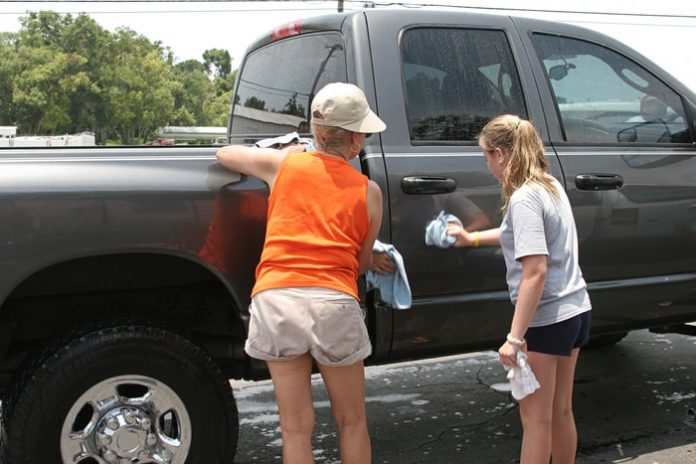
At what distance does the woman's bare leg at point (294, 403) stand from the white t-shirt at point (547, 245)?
0.85m

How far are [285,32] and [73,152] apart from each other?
1.43 metres

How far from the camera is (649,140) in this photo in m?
3.89

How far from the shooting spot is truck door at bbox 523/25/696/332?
354 cm

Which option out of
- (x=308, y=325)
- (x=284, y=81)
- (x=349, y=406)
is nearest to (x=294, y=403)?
(x=349, y=406)

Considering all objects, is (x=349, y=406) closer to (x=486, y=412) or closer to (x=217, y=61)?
(x=486, y=412)

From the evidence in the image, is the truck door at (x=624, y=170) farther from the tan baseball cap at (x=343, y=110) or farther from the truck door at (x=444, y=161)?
the tan baseball cap at (x=343, y=110)

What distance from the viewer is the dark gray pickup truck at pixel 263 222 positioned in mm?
2672

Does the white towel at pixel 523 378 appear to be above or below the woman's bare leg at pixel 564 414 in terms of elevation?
above

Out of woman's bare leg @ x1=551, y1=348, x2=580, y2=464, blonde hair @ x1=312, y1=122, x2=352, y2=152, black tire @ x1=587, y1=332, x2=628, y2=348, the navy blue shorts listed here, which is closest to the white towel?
the navy blue shorts

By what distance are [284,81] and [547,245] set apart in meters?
1.68

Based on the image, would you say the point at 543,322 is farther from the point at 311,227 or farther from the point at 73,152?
the point at 73,152

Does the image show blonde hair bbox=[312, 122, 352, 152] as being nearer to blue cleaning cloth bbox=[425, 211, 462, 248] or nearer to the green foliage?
blue cleaning cloth bbox=[425, 211, 462, 248]

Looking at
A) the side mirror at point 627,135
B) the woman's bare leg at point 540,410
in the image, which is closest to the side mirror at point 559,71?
the side mirror at point 627,135

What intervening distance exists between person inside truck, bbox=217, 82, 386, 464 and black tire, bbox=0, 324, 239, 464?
1.28ft
